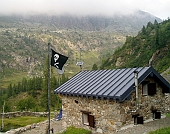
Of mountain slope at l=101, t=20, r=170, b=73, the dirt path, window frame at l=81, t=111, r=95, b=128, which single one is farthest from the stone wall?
mountain slope at l=101, t=20, r=170, b=73

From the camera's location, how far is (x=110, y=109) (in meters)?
16.4

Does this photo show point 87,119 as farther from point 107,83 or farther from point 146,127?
point 146,127

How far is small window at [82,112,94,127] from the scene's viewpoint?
18020mm

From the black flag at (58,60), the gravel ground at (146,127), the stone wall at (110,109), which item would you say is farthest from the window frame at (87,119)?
the black flag at (58,60)

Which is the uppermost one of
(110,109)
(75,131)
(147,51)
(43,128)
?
(147,51)

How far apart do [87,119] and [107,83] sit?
11.4 ft

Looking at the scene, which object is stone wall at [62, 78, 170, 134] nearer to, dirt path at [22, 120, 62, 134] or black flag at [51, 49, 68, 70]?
black flag at [51, 49, 68, 70]

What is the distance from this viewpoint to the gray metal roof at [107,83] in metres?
16.1

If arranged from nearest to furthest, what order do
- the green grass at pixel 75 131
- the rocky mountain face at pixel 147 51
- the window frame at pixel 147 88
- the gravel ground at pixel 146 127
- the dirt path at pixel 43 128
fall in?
the gravel ground at pixel 146 127 → the window frame at pixel 147 88 → the green grass at pixel 75 131 → the dirt path at pixel 43 128 → the rocky mountain face at pixel 147 51

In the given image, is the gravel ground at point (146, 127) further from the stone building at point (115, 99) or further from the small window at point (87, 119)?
the small window at point (87, 119)

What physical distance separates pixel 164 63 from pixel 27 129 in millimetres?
53665

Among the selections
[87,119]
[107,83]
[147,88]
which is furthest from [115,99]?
[87,119]

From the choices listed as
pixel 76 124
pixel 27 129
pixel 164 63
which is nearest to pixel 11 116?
pixel 27 129

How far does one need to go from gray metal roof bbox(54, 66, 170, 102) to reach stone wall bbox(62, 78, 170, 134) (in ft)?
2.03
